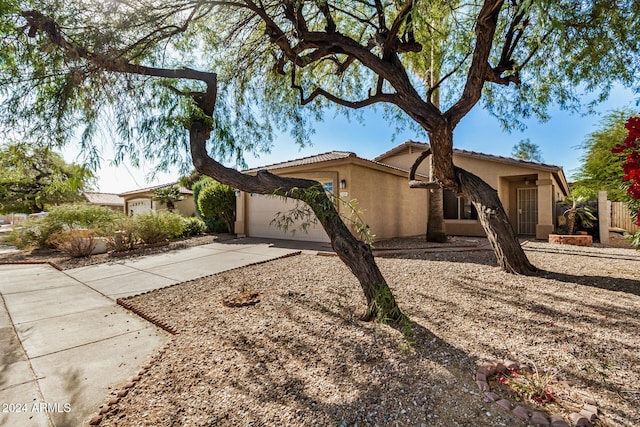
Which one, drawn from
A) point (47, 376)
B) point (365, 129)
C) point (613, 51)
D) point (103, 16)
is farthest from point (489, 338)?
point (365, 129)

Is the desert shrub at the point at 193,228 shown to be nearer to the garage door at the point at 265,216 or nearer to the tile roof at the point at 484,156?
the garage door at the point at 265,216

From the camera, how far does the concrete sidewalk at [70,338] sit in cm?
249

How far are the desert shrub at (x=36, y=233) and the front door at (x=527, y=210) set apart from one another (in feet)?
68.2

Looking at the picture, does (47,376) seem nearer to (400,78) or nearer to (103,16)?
(103,16)

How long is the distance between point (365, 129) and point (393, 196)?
3741mm

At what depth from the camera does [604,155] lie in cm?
1725

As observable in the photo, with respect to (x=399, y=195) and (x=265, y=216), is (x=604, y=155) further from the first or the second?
(x=265, y=216)

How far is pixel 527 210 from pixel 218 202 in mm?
15374

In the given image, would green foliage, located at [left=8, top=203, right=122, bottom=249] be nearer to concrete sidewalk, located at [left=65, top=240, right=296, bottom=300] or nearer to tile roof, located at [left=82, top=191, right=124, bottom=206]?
concrete sidewalk, located at [left=65, top=240, right=296, bottom=300]

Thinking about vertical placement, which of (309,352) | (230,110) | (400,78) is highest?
(400,78)

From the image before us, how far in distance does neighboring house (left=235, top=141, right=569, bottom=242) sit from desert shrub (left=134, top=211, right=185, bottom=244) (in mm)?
2911

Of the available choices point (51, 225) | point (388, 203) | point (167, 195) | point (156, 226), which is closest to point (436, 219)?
point (388, 203)

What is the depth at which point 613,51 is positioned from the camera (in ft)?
20.0

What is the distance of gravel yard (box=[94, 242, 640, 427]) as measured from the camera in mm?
2131
